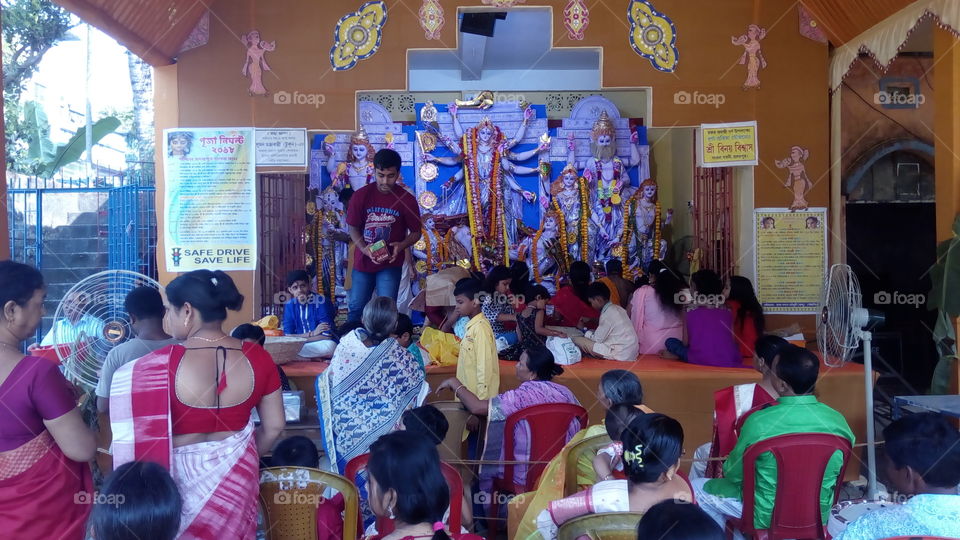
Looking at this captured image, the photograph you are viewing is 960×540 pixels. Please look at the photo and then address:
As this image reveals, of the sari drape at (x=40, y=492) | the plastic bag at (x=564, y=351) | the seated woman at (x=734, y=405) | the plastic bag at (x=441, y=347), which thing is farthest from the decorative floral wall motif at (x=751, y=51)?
the sari drape at (x=40, y=492)

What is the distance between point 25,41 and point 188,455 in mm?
12439

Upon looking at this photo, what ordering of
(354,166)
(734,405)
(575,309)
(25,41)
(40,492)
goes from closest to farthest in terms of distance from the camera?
(40,492), (734,405), (575,309), (354,166), (25,41)

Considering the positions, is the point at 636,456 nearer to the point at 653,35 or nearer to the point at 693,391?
the point at 693,391

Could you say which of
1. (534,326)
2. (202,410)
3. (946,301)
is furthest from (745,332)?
(202,410)

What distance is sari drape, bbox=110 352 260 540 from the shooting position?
97.8 inches

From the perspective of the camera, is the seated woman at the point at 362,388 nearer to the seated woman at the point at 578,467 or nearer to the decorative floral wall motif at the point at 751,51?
the seated woman at the point at 578,467

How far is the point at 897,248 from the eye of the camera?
8094 mm

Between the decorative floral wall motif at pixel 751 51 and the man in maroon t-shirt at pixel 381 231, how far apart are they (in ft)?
9.34

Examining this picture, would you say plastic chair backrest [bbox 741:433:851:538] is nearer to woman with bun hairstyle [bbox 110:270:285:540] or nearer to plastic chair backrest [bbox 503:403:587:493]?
plastic chair backrest [bbox 503:403:587:493]

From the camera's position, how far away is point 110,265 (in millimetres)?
8188

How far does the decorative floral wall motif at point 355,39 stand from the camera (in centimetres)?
638

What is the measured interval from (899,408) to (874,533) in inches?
98.4

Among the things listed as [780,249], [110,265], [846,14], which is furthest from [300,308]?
[846,14]

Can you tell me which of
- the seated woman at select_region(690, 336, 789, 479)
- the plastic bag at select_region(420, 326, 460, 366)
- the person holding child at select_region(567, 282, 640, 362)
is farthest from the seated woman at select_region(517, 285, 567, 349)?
the seated woman at select_region(690, 336, 789, 479)
